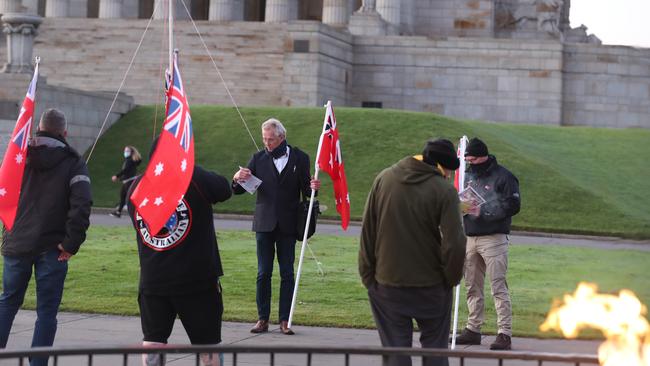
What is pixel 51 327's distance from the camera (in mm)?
9109

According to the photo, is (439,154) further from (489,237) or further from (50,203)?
(489,237)

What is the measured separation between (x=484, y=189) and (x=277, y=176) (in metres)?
1.95

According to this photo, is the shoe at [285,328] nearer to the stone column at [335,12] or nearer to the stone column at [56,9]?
the stone column at [335,12]

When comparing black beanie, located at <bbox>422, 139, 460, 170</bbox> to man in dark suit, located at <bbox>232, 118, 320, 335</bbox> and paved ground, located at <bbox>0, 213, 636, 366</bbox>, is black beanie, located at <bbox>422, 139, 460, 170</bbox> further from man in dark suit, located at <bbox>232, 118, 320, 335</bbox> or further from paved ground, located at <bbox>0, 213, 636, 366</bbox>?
man in dark suit, located at <bbox>232, 118, 320, 335</bbox>

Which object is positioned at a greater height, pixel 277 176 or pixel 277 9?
pixel 277 9

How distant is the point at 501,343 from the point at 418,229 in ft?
12.6

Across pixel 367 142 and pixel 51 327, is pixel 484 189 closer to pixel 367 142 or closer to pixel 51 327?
pixel 51 327

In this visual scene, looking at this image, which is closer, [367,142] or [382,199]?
[382,199]

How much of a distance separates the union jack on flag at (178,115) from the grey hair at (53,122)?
88cm

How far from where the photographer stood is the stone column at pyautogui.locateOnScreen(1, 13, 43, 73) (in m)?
32.8

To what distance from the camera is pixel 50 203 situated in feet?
29.8

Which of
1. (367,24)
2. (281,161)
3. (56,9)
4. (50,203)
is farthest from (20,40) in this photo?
(50,203)

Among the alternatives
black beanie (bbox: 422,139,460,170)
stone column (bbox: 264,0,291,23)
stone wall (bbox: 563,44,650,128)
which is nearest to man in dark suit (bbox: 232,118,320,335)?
black beanie (bbox: 422,139,460,170)

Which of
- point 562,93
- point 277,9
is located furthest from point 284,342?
point 277,9
